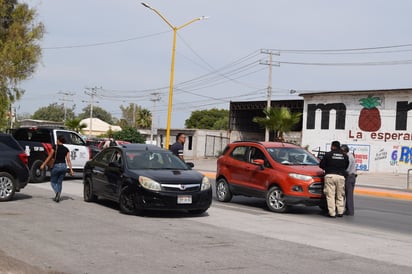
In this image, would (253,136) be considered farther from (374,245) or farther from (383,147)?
→ (374,245)

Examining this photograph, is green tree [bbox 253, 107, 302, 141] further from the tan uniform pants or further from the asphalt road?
the tan uniform pants

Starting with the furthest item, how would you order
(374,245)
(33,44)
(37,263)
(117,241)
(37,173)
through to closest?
1. (33,44)
2. (37,173)
3. (374,245)
4. (117,241)
5. (37,263)

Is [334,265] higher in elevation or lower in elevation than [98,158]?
lower

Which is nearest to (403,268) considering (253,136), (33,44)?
(33,44)

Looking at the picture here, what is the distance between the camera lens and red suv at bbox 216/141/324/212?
547 inches

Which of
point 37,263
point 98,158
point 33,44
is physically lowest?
point 37,263

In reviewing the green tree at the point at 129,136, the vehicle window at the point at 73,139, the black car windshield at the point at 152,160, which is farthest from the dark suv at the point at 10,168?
the green tree at the point at 129,136

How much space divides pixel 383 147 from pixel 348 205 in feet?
107

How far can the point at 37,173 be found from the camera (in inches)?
824

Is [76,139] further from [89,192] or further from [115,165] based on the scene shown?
[115,165]

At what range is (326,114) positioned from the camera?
49.7 meters

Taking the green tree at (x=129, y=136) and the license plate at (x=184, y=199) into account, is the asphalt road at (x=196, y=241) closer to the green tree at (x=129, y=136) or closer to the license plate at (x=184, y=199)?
the license plate at (x=184, y=199)

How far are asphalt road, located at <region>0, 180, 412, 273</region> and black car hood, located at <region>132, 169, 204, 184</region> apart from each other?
2.59 feet

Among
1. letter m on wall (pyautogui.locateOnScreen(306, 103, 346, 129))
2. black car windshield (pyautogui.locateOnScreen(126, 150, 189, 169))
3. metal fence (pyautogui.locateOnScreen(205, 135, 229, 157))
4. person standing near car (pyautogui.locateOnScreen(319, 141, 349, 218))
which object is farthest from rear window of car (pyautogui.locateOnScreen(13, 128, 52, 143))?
metal fence (pyautogui.locateOnScreen(205, 135, 229, 157))
